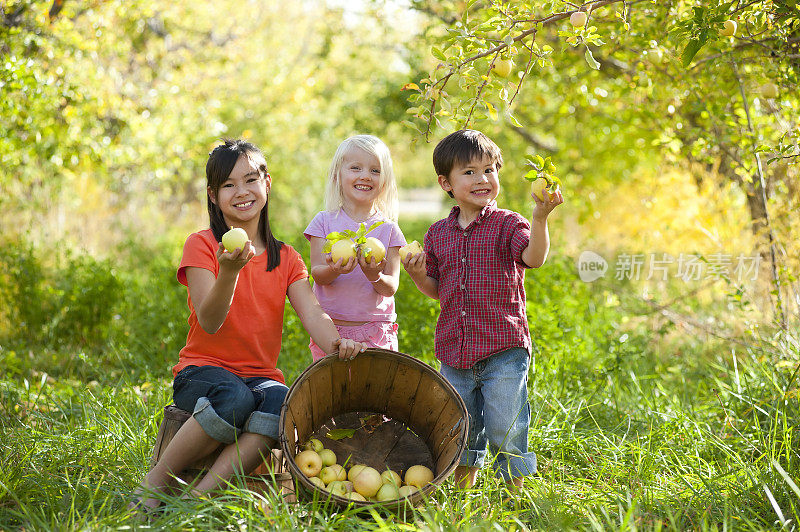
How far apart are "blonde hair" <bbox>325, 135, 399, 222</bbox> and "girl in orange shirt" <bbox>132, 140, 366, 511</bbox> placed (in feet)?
0.90

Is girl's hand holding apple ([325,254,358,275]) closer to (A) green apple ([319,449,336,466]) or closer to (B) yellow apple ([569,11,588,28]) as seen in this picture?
(A) green apple ([319,449,336,466])

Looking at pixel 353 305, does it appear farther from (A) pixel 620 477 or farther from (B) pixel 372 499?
(A) pixel 620 477

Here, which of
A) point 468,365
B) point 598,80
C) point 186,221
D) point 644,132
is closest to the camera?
point 468,365

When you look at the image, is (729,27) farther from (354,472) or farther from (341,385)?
(354,472)

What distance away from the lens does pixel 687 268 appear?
5070mm

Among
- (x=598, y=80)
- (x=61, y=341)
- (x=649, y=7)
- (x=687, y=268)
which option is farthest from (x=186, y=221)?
(x=649, y=7)

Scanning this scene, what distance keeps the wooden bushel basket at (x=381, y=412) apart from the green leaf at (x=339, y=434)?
0.03 meters

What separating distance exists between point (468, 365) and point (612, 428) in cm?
98

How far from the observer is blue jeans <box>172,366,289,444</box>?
2170 mm

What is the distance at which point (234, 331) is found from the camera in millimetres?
2420

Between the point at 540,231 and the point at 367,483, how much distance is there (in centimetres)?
103

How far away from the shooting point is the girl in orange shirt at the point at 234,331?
2186mm

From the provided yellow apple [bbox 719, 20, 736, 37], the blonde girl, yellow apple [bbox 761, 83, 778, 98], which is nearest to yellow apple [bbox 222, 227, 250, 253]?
the blonde girl

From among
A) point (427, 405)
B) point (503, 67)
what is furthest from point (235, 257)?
point (503, 67)
